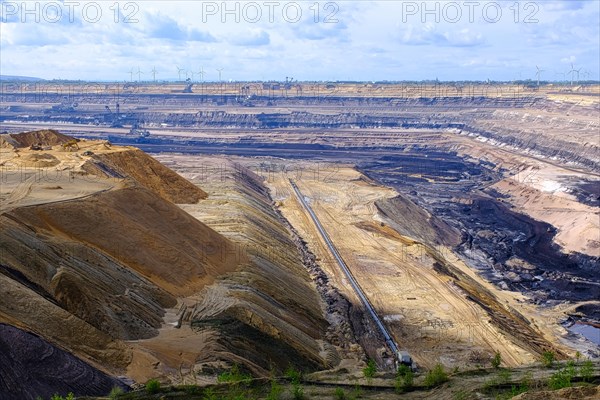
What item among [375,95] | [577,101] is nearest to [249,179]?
[577,101]

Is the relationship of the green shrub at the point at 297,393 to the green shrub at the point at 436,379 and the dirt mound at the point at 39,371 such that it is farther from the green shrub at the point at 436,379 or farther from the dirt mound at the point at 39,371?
the dirt mound at the point at 39,371

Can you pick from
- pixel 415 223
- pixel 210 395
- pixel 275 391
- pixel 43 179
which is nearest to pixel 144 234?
pixel 43 179

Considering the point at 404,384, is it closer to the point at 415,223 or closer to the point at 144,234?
the point at 144,234

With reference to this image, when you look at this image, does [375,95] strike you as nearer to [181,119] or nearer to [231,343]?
[181,119]

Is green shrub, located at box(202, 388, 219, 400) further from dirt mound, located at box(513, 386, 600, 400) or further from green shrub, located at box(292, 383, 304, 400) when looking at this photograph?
dirt mound, located at box(513, 386, 600, 400)

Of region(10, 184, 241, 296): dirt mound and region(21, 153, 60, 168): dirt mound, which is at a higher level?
region(21, 153, 60, 168): dirt mound

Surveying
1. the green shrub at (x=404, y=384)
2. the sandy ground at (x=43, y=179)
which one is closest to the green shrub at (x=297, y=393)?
the green shrub at (x=404, y=384)

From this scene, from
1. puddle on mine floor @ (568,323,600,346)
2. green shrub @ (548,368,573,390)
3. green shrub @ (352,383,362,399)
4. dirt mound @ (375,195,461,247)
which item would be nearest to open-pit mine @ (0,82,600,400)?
green shrub @ (352,383,362,399)
